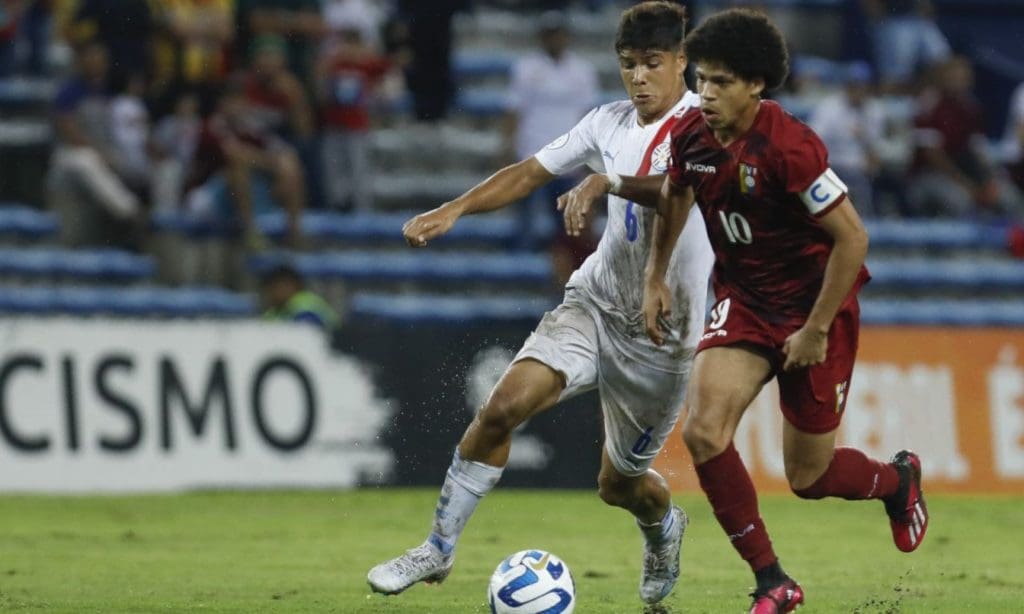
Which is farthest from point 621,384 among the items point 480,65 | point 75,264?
point 480,65

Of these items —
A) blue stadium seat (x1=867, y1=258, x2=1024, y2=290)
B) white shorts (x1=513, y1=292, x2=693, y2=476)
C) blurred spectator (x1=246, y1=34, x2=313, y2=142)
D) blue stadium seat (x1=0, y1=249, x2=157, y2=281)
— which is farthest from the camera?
blue stadium seat (x1=867, y1=258, x2=1024, y2=290)

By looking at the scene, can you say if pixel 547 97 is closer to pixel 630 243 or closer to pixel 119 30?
pixel 119 30

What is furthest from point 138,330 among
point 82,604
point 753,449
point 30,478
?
point 82,604

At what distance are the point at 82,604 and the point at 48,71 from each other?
34.4 ft

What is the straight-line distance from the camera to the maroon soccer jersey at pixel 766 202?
733cm

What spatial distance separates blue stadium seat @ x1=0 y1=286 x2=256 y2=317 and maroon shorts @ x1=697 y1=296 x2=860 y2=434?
841cm

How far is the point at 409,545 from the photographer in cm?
1131

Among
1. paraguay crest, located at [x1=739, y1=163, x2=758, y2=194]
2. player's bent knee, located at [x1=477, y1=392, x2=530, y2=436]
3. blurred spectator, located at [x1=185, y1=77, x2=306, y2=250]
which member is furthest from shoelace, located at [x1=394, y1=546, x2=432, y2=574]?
blurred spectator, located at [x1=185, y1=77, x2=306, y2=250]

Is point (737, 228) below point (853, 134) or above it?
above

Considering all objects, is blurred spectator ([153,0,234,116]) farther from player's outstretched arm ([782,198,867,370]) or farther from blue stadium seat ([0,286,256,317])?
player's outstretched arm ([782,198,867,370])

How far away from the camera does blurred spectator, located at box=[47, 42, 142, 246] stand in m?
16.2

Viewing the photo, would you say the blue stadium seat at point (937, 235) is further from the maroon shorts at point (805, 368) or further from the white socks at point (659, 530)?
the maroon shorts at point (805, 368)

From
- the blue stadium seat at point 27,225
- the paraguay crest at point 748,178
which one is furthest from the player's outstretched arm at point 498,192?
the blue stadium seat at point 27,225

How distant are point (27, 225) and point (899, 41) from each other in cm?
980
